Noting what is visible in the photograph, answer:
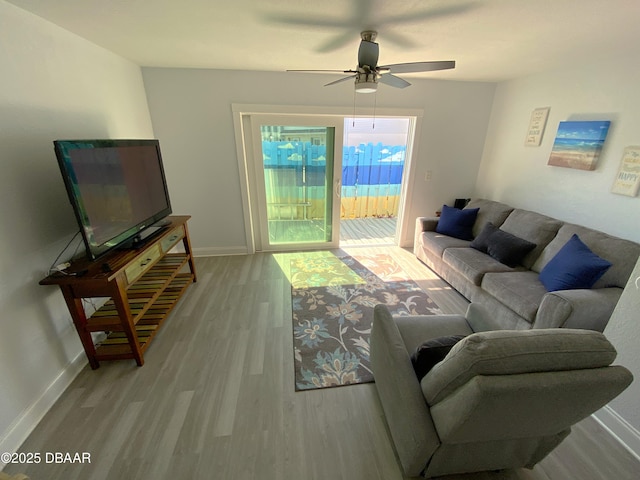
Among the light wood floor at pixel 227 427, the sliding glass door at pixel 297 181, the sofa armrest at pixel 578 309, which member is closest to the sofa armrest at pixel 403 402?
the light wood floor at pixel 227 427

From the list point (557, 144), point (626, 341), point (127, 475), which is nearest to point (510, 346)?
point (626, 341)

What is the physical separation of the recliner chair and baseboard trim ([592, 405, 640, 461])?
678mm

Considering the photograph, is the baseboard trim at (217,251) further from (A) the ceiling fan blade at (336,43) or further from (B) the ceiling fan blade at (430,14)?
(B) the ceiling fan blade at (430,14)

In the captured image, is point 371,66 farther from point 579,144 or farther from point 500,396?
point 579,144

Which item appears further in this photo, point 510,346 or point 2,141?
point 2,141

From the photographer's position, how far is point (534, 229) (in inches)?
102

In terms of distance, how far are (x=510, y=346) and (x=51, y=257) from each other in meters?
2.58

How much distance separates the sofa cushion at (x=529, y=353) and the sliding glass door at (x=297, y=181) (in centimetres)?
299

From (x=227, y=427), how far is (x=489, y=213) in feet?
11.2

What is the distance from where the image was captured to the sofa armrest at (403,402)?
1.09 m

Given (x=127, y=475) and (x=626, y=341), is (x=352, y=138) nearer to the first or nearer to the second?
(x=626, y=341)

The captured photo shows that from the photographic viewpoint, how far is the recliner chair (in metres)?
0.88

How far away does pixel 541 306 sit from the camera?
6.12 ft

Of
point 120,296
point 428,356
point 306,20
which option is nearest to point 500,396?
point 428,356
